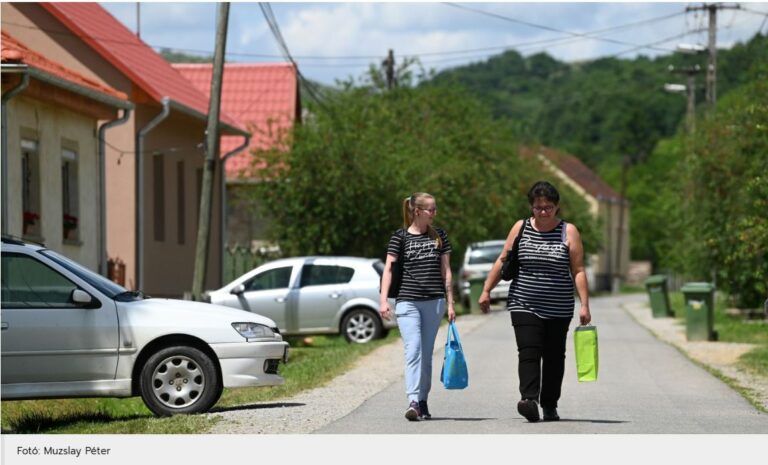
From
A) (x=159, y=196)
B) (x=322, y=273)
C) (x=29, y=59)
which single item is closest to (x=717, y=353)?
(x=322, y=273)

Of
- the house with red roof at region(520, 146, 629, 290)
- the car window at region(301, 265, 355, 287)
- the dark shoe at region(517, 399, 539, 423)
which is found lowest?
the house with red roof at region(520, 146, 629, 290)

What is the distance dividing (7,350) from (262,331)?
214cm

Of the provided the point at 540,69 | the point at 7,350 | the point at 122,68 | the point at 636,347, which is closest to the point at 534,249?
the point at 7,350

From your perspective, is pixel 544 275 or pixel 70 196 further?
pixel 70 196

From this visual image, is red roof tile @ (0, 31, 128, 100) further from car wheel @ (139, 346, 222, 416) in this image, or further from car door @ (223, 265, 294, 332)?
car wheel @ (139, 346, 222, 416)

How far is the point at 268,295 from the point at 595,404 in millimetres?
11883

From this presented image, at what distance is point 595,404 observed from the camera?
1360 cm

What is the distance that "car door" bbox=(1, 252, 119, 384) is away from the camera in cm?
1249

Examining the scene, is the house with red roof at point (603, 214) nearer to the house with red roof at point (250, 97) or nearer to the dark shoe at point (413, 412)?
the house with red roof at point (250, 97)

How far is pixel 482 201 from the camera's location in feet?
145

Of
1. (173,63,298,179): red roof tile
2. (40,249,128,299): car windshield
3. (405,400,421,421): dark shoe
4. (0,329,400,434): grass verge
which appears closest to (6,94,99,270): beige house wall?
(0,329,400,434): grass verge

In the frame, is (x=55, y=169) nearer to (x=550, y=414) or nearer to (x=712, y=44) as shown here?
(x=550, y=414)

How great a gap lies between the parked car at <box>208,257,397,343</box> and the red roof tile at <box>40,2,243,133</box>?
5807 millimetres

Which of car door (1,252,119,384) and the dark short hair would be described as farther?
car door (1,252,119,384)
